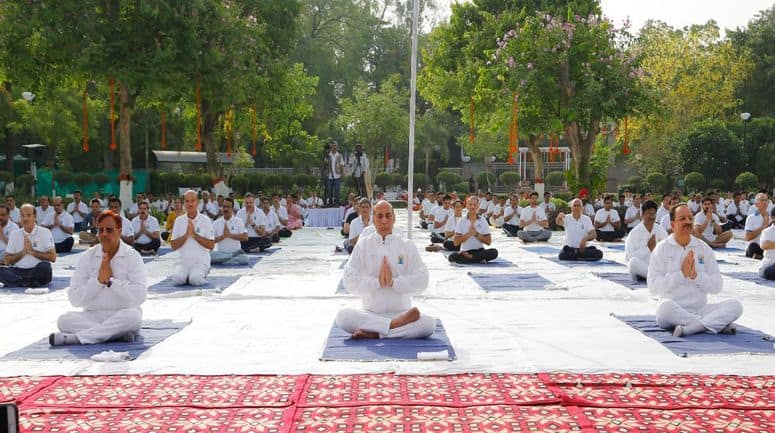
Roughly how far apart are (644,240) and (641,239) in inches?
1.5

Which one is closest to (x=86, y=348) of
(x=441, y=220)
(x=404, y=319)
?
(x=404, y=319)

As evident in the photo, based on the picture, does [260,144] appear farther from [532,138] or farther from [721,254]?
[721,254]

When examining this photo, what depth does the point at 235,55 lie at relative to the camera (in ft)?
62.1

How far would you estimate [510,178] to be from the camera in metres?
43.0

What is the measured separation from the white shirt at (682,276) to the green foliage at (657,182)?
28.4 meters

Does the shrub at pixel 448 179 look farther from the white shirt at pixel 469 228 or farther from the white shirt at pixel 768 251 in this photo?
the white shirt at pixel 768 251

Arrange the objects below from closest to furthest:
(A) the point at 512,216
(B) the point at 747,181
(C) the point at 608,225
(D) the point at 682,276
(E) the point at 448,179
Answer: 1. (D) the point at 682,276
2. (C) the point at 608,225
3. (A) the point at 512,216
4. (B) the point at 747,181
5. (E) the point at 448,179

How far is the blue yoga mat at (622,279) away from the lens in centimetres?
994

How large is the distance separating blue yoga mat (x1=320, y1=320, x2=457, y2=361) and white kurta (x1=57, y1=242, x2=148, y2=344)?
1604 millimetres

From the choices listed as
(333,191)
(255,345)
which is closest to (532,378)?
(255,345)

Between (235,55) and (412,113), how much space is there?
8085mm

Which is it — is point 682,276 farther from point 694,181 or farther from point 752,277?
point 694,181

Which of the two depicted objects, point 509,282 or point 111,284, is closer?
point 111,284

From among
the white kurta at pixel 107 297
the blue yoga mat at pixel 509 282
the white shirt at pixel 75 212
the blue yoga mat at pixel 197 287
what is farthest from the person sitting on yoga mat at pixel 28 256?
the white shirt at pixel 75 212
